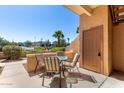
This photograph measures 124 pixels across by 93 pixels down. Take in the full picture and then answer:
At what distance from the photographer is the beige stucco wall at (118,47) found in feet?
17.0

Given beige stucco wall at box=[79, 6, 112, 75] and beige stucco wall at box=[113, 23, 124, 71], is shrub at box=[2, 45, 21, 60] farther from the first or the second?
beige stucco wall at box=[113, 23, 124, 71]

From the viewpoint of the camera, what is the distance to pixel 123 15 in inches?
183

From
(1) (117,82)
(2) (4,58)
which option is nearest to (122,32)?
(1) (117,82)

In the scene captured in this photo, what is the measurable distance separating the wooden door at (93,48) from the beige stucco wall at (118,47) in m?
1.08

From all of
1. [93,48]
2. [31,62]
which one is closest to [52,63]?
[31,62]

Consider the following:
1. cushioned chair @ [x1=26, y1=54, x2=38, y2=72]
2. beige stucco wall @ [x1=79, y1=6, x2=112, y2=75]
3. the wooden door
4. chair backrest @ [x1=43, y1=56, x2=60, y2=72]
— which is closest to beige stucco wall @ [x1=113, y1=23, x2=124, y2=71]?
beige stucco wall @ [x1=79, y1=6, x2=112, y2=75]

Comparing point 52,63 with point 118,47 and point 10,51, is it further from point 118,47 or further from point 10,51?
point 10,51

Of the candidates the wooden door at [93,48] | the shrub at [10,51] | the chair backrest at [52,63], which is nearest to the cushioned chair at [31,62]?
the chair backrest at [52,63]

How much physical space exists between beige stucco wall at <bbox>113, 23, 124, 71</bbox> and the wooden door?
1.08 meters

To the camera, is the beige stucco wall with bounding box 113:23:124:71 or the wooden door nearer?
the wooden door

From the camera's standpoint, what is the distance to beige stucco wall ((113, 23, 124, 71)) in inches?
203

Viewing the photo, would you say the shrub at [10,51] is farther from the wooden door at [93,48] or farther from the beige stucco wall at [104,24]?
the beige stucco wall at [104,24]

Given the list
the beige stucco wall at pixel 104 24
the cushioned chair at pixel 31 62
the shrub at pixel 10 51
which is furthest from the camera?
the shrub at pixel 10 51
